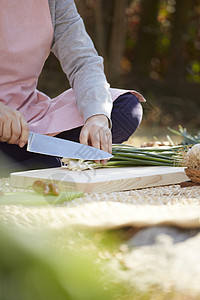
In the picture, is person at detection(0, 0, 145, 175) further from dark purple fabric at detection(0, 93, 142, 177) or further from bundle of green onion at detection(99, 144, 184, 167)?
bundle of green onion at detection(99, 144, 184, 167)

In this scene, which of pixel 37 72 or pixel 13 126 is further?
pixel 37 72

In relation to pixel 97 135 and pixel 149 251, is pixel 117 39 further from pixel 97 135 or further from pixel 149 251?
pixel 149 251

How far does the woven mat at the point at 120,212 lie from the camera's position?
0.70 m

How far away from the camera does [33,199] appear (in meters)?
1.10

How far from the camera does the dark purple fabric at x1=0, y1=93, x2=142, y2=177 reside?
6.08 ft

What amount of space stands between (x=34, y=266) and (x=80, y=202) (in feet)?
2.06

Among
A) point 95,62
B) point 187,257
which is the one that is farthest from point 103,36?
point 187,257

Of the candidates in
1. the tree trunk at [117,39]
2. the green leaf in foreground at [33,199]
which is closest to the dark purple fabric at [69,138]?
the green leaf in foreground at [33,199]

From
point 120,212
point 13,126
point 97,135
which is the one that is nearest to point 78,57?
point 97,135

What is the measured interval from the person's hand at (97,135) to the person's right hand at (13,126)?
0.74 ft

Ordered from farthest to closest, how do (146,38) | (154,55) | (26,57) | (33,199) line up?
(154,55) → (146,38) → (26,57) → (33,199)

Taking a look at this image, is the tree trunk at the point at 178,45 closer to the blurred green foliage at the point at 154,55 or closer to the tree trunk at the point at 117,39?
the blurred green foliage at the point at 154,55

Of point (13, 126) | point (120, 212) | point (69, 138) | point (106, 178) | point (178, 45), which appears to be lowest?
point (178, 45)

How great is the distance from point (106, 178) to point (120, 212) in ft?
1.76
